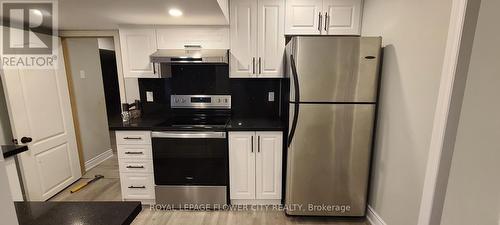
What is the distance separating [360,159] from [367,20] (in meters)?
1.41

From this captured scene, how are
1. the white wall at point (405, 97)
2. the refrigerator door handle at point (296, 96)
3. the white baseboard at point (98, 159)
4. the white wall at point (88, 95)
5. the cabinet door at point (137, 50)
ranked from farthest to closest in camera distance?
the white baseboard at point (98, 159), the white wall at point (88, 95), the cabinet door at point (137, 50), the refrigerator door handle at point (296, 96), the white wall at point (405, 97)

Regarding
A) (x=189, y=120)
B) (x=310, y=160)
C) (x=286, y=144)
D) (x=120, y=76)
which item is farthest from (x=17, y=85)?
(x=310, y=160)

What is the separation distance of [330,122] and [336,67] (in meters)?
0.49

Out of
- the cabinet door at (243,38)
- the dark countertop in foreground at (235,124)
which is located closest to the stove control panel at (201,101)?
the dark countertop in foreground at (235,124)

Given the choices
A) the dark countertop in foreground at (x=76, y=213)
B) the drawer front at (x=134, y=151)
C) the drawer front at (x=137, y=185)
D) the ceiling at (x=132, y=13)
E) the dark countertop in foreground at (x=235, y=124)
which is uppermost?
the ceiling at (x=132, y=13)

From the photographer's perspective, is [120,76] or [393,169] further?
[120,76]

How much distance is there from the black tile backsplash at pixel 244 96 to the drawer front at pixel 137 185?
84 cm

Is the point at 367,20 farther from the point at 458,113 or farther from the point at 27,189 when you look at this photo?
the point at 27,189

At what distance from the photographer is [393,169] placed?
1.85m

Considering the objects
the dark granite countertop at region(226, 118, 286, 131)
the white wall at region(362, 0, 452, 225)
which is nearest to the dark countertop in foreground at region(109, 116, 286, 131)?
the dark granite countertop at region(226, 118, 286, 131)

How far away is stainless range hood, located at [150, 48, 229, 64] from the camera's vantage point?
7.21 ft

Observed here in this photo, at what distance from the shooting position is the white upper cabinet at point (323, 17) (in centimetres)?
228

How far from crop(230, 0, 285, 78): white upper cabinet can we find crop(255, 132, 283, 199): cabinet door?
73cm

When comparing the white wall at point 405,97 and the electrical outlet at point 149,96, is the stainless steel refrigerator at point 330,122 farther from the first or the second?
the electrical outlet at point 149,96
